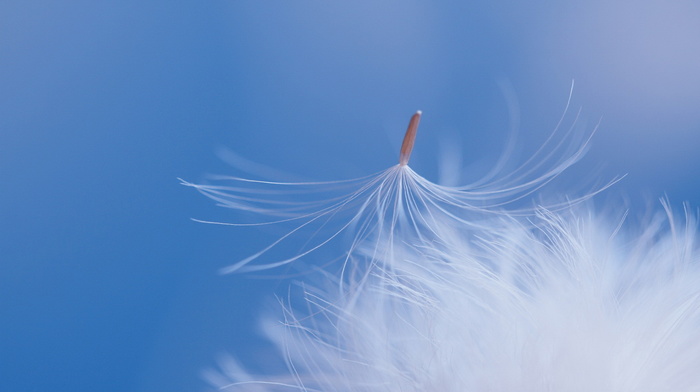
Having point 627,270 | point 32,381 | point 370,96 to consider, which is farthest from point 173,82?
point 627,270

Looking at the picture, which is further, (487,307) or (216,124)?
(216,124)

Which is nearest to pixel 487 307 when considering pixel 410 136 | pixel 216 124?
pixel 410 136

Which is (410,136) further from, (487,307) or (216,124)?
(216,124)

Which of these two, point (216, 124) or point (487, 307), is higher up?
point (216, 124)

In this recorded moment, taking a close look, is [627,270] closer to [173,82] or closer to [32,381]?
[173,82]

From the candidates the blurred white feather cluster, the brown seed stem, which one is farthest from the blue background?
the brown seed stem

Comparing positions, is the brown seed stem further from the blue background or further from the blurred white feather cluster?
the blue background
